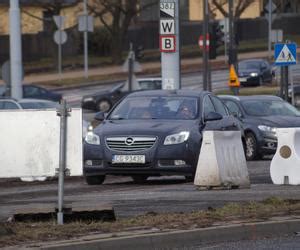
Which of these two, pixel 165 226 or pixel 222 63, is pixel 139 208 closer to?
pixel 165 226

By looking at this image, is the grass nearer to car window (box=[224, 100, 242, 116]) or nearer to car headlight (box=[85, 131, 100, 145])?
car headlight (box=[85, 131, 100, 145])

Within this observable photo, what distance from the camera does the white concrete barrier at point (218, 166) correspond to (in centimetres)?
1565

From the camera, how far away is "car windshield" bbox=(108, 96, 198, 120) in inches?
729

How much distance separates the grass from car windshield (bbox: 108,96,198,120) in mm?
5894

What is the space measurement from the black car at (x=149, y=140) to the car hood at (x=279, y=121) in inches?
246

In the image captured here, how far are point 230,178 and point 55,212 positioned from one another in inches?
192

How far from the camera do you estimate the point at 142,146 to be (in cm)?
1739

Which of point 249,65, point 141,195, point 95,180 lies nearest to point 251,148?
point 95,180

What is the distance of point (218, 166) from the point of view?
15664mm

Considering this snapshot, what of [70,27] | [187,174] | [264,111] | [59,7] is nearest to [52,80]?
[59,7]

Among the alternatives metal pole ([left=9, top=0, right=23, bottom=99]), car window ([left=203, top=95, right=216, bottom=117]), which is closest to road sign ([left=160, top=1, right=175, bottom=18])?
metal pole ([left=9, top=0, right=23, bottom=99])

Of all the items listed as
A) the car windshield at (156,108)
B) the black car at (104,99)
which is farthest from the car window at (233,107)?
the black car at (104,99)

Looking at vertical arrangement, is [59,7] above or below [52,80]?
above

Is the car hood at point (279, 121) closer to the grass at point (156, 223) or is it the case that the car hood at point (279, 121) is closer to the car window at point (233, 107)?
the car window at point (233, 107)
